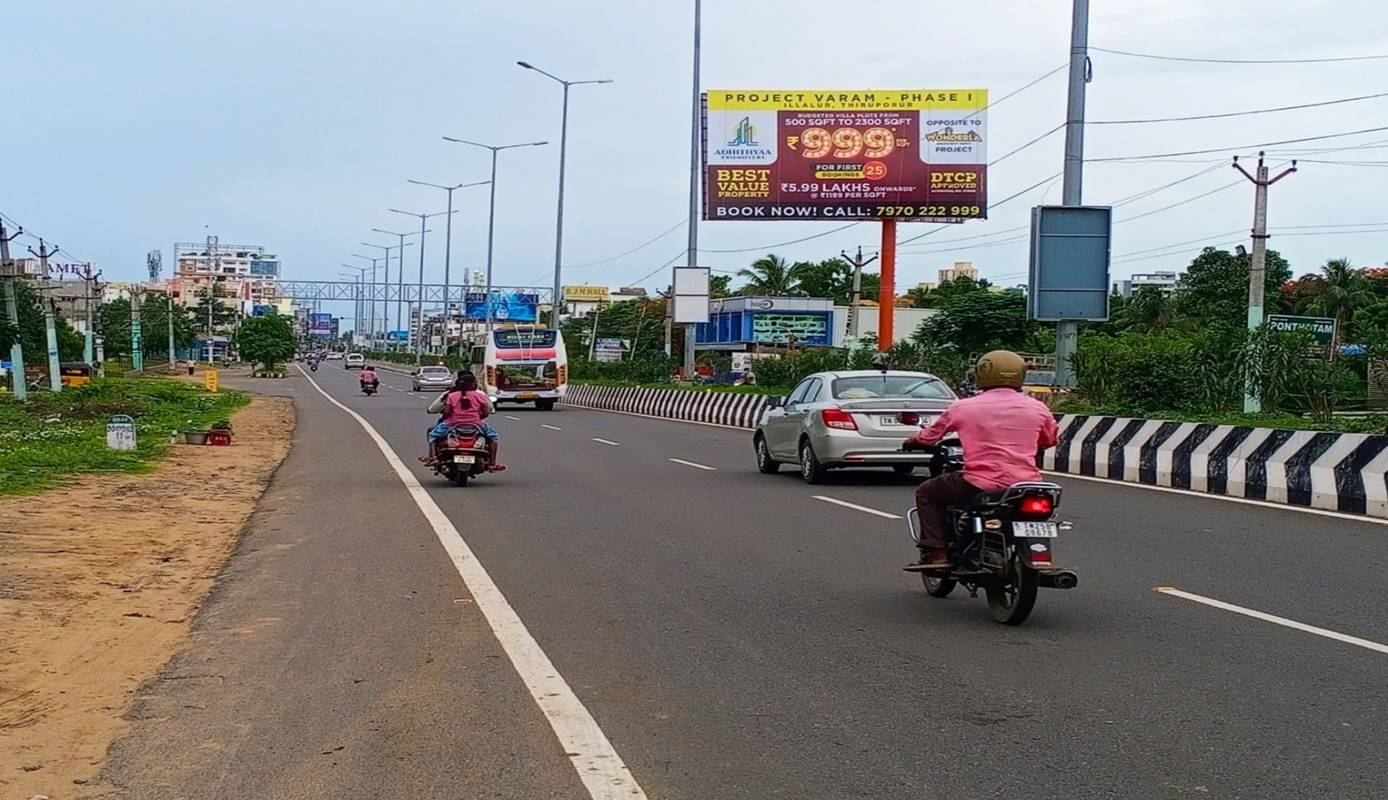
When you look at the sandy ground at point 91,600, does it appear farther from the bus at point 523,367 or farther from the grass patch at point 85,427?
the bus at point 523,367

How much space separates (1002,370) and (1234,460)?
8.96 m

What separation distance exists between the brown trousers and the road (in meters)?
0.47

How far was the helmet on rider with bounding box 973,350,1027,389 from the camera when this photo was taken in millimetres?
Answer: 8367

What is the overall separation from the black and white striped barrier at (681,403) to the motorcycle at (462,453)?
1766cm

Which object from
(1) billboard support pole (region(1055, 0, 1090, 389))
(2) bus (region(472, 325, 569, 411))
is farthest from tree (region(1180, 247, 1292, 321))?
(1) billboard support pole (region(1055, 0, 1090, 389))

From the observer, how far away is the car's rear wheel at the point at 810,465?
1725 cm

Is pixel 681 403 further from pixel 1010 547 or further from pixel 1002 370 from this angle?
pixel 1010 547

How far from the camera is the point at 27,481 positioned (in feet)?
54.2

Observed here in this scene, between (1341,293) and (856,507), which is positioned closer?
(856,507)

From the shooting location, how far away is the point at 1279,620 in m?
8.32

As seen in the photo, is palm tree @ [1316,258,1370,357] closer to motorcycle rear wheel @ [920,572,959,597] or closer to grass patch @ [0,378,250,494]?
grass patch @ [0,378,250,494]

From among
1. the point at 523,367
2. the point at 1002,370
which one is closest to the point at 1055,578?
the point at 1002,370

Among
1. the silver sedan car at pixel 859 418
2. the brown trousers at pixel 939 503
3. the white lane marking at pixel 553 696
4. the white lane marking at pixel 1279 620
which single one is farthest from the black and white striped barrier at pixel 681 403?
the brown trousers at pixel 939 503

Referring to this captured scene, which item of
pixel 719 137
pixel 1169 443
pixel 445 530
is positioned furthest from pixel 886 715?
pixel 719 137
